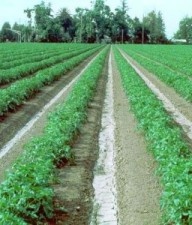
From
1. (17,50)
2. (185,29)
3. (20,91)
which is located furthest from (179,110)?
(185,29)

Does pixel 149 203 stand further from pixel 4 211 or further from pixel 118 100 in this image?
pixel 118 100

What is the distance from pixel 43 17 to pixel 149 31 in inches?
1096

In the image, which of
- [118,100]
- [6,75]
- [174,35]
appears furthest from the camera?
[174,35]

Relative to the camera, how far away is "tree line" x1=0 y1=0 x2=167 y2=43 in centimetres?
9712

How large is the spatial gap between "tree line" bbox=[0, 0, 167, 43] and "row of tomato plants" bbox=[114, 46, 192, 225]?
8619 cm

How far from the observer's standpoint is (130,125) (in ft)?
36.8

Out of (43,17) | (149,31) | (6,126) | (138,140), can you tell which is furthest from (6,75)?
(149,31)

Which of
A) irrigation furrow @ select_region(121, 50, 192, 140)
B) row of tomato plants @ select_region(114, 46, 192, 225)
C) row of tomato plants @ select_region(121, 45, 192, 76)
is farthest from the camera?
row of tomato plants @ select_region(121, 45, 192, 76)

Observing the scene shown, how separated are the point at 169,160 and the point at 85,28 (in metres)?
99.4

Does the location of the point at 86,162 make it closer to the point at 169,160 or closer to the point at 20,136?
the point at 169,160

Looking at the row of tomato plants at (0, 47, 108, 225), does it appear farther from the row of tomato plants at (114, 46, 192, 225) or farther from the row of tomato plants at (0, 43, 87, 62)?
the row of tomato plants at (0, 43, 87, 62)

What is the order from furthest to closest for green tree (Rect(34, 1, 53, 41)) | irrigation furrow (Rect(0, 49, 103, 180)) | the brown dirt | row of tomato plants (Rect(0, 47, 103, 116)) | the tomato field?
green tree (Rect(34, 1, 53, 41)), row of tomato plants (Rect(0, 47, 103, 116)), irrigation furrow (Rect(0, 49, 103, 180)), the brown dirt, the tomato field

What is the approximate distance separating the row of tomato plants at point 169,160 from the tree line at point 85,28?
283ft

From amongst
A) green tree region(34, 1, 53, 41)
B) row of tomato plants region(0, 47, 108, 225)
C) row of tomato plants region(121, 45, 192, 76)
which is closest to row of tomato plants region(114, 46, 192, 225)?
row of tomato plants region(0, 47, 108, 225)
